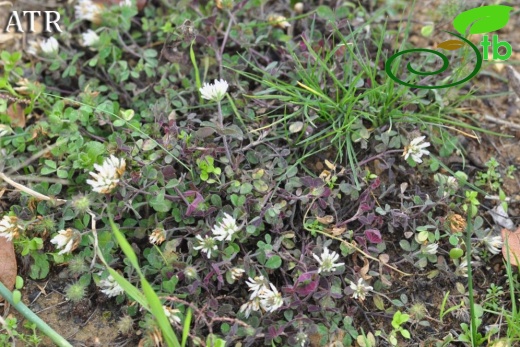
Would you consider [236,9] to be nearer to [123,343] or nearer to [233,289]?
[233,289]

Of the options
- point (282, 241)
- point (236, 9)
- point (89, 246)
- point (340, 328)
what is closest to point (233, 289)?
point (282, 241)

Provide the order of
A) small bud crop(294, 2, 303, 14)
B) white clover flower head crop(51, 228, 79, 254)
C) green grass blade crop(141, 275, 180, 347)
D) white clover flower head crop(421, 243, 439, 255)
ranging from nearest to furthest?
green grass blade crop(141, 275, 180, 347)
white clover flower head crop(51, 228, 79, 254)
white clover flower head crop(421, 243, 439, 255)
small bud crop(294, 2, 303, 14)

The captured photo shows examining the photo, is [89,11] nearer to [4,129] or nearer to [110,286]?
[4,129]

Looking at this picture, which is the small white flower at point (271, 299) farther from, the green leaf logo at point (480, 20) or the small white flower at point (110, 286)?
the green leaf logo at point (480, 20)

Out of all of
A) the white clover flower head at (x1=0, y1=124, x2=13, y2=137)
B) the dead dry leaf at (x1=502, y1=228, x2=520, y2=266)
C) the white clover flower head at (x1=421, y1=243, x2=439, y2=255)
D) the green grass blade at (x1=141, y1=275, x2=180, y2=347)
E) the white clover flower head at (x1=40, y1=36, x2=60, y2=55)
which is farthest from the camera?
the white clover flower head at (x1=40, y1=36, x2=60, y2=55)

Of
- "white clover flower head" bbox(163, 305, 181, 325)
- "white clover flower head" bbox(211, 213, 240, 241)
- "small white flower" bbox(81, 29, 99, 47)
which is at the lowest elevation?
"white clover flower head" bbox(163, 305, 181, 325)

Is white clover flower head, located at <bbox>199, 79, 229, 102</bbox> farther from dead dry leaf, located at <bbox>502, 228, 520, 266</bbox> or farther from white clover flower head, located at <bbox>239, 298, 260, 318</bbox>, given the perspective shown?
dead dry leaf, located at <bbox>502, 228, 520, 266</bbox>

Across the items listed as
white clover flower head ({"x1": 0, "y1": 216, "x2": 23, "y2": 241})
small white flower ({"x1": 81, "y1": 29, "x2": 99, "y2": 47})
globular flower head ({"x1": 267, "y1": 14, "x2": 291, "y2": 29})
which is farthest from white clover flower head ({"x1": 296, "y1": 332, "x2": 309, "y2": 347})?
small white flower ({"x1": 81, "y1": 29, "x2": 99, "y2": 47})
